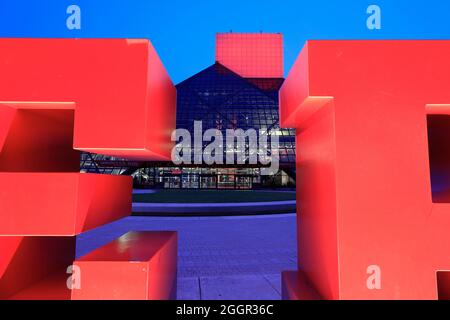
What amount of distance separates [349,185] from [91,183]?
2.02 m

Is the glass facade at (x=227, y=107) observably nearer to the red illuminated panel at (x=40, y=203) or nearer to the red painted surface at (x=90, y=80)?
the red painted surface at (x=90, y=80)

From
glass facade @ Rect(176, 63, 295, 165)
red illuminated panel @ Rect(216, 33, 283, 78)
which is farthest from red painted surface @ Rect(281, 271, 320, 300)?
red illuminated panel @ Rect(216, 33, 283, 78)

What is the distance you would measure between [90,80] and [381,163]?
7.67 feet

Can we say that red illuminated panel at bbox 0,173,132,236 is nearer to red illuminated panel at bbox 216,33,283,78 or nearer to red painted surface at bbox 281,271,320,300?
red painted surface at bbox 281,271,320,300

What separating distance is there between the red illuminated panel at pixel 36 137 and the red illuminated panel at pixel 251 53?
58.1 metres

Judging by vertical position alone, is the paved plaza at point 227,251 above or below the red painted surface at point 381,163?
below

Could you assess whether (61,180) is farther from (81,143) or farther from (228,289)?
(228,289)

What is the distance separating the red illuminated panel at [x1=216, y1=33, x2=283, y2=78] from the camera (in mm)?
56969

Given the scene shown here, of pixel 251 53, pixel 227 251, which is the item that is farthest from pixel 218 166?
pixel 251 53

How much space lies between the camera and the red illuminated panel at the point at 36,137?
7.48 feet

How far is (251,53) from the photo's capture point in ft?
190

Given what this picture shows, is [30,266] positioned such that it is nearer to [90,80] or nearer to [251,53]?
[90,80]

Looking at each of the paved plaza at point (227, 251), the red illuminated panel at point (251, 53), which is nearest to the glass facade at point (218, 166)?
the red illuminated panel at point (251, 53)
